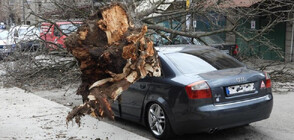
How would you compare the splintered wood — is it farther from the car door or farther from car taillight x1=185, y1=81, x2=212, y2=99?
the car door

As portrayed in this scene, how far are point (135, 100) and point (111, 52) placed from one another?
7.18 ft

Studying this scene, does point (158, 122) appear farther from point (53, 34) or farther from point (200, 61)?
point (53, 34)

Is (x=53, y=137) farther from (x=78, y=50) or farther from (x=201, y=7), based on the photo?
A: (x=201, y=7)

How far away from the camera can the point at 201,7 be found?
995 centimetres

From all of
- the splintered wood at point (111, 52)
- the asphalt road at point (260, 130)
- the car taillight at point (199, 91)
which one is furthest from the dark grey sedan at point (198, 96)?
the splintered wood at point (111, 52)

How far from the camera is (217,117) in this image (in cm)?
574

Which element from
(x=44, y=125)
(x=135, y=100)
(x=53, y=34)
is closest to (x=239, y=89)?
(x=135, y=100)

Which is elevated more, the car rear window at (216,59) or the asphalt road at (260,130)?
the car rear window at (216,59)

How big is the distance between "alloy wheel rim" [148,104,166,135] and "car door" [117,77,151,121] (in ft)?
0.92

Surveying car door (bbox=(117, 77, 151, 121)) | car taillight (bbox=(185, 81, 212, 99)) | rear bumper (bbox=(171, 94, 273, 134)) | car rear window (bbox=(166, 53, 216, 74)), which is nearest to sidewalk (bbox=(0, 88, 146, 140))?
car door (bbox=(117, 77, 151, 121))

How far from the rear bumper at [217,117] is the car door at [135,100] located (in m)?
0.92

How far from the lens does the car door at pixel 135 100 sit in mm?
6672

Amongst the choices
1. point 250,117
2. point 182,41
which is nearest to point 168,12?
point 182,41

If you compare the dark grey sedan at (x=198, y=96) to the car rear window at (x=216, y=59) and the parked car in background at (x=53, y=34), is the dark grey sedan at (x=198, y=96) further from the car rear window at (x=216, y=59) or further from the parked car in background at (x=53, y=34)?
the parked car in background at (x=53, y=34)
